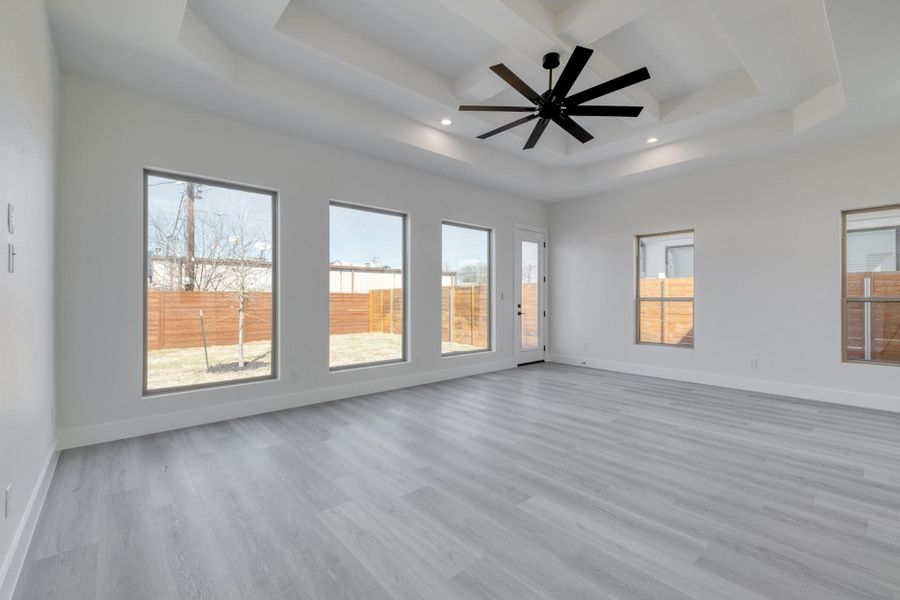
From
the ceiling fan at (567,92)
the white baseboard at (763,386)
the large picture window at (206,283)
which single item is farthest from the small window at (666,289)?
the large picture window at (206,283)

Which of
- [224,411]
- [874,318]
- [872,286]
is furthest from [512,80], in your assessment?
[874,318]

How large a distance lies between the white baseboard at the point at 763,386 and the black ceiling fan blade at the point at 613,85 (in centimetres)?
416

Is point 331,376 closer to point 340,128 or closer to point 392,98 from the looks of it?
point 340,128

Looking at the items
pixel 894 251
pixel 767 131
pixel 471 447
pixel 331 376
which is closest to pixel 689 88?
pixel 767 131

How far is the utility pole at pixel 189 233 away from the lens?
3.82 metres

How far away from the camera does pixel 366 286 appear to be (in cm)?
508

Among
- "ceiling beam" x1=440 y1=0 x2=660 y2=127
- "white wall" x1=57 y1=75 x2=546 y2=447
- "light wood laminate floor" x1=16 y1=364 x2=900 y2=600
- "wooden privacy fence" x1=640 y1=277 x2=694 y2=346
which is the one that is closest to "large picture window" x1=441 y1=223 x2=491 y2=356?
"white wall" x1=57 y1=75 x2=546 y2=447

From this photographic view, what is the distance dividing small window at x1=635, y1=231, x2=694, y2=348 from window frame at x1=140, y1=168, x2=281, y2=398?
520 cm

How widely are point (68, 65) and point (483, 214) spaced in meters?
4.76

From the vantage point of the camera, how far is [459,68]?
13.2ft

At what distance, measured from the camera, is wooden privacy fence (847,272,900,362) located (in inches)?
171

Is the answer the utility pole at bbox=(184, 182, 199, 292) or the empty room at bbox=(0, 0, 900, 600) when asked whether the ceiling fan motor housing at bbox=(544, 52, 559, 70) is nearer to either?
the empty room at bbox=(0, 0, 900, 600)

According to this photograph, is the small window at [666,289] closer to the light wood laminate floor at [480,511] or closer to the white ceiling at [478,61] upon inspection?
the white ceiling at [478,61]

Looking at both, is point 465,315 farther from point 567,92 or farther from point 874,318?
point 874,318
